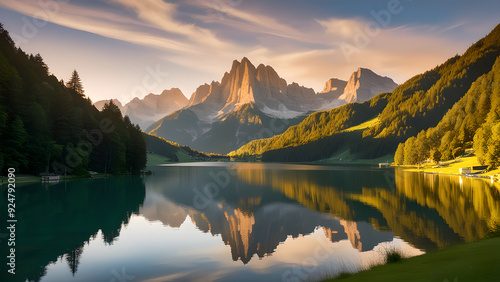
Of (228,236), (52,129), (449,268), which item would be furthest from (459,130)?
(52,129)

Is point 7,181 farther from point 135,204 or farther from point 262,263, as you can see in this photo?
point 262,263

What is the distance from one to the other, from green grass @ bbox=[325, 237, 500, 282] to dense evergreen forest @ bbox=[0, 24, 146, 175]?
85.8 meters

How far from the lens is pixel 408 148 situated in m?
180

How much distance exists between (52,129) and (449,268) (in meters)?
114

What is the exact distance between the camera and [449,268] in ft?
Answer: 43.7

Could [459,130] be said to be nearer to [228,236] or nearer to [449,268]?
[228,236]

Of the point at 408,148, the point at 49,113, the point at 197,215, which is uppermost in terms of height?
the point at 49,113

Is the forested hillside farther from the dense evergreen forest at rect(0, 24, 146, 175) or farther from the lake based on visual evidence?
the dense evergreen forest at rect(0, 24, 146, 175)

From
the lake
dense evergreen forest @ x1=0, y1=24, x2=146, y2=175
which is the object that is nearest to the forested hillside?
the lake

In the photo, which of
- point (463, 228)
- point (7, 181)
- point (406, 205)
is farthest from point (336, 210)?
point (7, 181)

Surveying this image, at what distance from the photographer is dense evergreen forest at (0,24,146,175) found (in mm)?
81750

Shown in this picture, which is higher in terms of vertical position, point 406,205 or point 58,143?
point 58,143

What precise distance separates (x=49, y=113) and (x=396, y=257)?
110m

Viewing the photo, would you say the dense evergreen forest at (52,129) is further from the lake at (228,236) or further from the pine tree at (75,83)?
the lake at (228,236)
